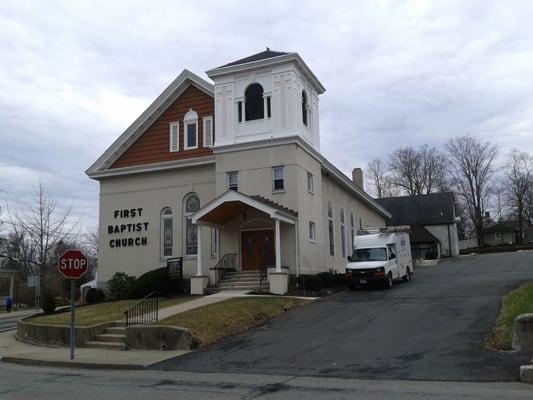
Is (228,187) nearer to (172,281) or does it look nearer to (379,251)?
(172,281)

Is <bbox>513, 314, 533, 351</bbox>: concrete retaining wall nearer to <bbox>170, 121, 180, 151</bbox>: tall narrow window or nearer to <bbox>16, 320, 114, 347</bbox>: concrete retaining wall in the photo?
<bbox>16, 320, 114, 347</bbox>: concrete retaining wall

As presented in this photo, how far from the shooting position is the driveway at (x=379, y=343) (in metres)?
11.2

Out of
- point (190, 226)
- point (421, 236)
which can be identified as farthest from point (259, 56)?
point (421, 236)

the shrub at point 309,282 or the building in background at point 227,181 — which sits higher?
the building in background at point 227,181

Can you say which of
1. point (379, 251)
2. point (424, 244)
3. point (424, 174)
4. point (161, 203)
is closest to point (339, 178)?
point (379, 251)

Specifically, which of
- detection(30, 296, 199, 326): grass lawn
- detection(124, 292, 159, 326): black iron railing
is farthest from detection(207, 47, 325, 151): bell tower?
detection(124, 292, 159, 326): black iron railing

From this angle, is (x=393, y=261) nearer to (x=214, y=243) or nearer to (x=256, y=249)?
(x=256, y=249)

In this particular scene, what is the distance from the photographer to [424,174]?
83562 mm

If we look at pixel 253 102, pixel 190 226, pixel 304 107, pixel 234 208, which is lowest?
pixel 190 226

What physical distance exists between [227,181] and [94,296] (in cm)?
952

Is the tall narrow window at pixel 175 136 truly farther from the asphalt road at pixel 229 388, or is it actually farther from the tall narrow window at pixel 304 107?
the asphalt road at pixel 229 388

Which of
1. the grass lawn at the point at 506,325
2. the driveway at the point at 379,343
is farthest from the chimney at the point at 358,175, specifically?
the grass lawn at the point at 506,325

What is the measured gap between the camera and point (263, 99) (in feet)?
93.0

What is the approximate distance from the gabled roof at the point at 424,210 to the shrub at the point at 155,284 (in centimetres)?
3761
